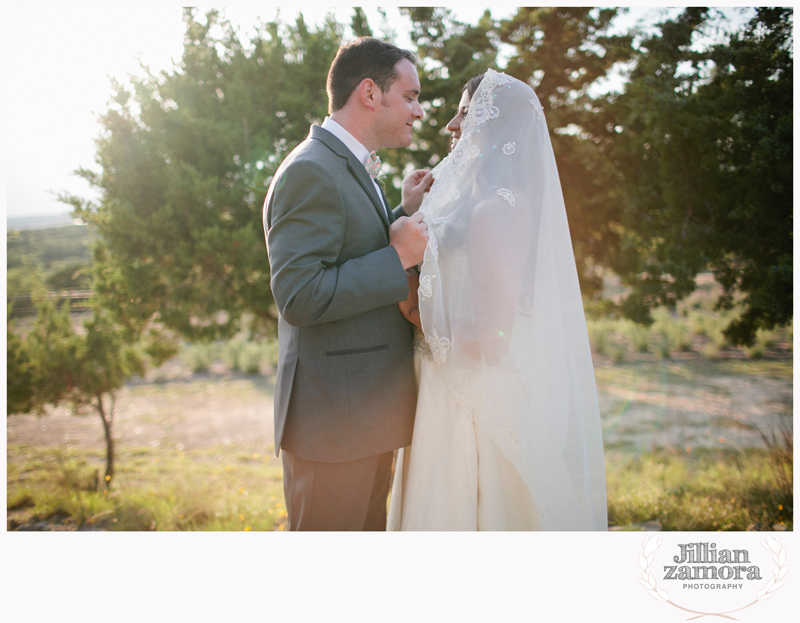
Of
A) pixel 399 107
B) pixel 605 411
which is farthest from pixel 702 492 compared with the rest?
pixel 399 107

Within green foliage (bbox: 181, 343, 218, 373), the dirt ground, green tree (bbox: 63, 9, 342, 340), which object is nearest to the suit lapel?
green tree (bbox: 63, 9, 342, 340)

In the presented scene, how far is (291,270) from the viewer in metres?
1.30

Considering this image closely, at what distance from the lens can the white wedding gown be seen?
5.02ft

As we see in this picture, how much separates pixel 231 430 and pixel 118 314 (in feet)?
6.03

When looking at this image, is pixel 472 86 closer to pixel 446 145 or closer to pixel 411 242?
pixel 411 242

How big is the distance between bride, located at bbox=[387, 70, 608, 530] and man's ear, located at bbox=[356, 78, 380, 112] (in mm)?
342

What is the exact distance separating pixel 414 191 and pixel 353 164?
47 centimetres

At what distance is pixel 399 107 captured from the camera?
5.43 ft

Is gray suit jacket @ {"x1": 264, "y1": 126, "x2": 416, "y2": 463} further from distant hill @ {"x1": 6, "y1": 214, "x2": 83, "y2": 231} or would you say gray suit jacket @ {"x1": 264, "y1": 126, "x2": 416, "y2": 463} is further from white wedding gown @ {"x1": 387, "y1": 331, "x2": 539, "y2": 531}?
distant hill @ {"x1": 6, "y1": 214, "x2": 83, "y2": 231}

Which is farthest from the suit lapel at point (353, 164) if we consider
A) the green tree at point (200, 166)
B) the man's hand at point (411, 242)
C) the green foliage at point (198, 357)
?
the green foliage at point (198, 357)

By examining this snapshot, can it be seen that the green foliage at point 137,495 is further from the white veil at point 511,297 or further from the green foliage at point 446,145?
the white veil at point 511,297
